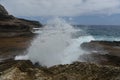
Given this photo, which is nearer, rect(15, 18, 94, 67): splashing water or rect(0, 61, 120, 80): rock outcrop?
rect(0, 61, 120, 80): rock outcrop

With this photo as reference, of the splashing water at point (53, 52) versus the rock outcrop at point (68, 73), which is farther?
the splashing water at point (53, 52)

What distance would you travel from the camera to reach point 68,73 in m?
12.9

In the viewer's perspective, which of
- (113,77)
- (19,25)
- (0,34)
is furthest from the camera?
(19,25)

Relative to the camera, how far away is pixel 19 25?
53812 millimetres

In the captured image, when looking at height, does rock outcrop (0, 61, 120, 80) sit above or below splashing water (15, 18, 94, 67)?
above

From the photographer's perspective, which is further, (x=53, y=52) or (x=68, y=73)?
(x=53, y=52)

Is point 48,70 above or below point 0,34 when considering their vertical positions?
above

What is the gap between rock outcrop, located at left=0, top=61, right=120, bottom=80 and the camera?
12.2 meters

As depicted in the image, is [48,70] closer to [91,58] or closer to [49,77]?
[49,77]

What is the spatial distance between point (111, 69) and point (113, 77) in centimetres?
75

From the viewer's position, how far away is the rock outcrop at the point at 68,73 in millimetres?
12250

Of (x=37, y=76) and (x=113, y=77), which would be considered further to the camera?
(x=37, y=76)

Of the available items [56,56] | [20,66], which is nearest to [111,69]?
[20,66]

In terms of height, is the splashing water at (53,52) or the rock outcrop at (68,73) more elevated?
the rock outcrop at (68,73)
